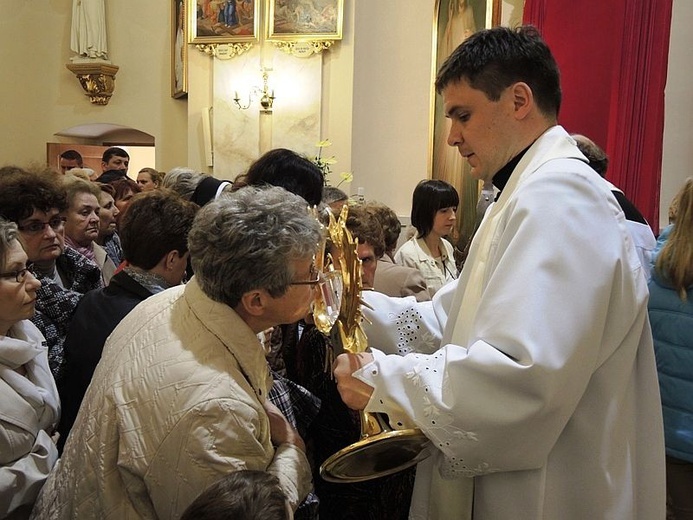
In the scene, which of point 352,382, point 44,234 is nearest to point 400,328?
point 352,382

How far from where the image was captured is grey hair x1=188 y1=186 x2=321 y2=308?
5.09ft

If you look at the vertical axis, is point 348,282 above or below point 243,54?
below

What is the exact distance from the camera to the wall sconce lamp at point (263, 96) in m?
9.30

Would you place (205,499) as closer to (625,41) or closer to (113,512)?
(113,512)

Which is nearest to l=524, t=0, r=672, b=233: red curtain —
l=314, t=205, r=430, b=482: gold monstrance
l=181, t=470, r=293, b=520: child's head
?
l=314, t=205, r=430, b=482: gold monstrance

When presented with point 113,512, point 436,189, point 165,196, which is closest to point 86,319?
point 165,196

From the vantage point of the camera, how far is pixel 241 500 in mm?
1256

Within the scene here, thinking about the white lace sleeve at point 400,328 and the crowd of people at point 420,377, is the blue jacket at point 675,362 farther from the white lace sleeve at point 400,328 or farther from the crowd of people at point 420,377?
the white lace sleeve at point 400,328

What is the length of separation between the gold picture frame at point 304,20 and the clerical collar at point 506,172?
306 inches

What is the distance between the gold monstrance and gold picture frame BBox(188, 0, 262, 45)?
828cm

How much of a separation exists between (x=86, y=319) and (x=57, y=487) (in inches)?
30.7

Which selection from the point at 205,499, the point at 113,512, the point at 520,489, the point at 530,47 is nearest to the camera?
the point at 205,499

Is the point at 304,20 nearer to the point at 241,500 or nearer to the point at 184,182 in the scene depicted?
the point at 184,182

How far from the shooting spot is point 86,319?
2.31 m
